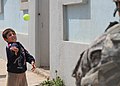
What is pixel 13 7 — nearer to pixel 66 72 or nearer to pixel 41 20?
pixel 41 20

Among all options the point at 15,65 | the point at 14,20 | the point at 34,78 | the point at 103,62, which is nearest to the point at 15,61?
the point at 15,65

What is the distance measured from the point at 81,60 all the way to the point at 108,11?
4027 mm

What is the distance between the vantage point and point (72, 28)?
24.0ft

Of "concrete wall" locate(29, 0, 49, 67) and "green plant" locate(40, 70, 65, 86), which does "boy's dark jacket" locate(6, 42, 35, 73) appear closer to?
"green plant" locate(40, 70, 65, 86)

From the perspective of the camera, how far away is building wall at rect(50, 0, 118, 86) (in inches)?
235

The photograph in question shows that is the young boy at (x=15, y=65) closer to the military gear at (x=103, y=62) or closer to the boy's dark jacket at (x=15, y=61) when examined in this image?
the boy's dark jacket at (x=15, y=61)

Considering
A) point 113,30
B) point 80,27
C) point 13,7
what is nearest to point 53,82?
point 80,27

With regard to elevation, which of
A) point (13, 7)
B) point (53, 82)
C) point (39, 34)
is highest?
point (13, 7)

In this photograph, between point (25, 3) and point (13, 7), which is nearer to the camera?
point (25, 3)

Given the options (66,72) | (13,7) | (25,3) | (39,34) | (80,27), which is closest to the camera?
(80,27)

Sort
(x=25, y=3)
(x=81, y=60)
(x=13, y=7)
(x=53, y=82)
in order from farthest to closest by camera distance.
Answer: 1. (x=13, y=7)
2. (x=25, y=3)
3. (x=53, y=82)
4. (x=81, y=60)

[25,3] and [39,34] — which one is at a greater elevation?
[25,3]

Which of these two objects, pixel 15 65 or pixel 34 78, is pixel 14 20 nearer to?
pixel 34 78

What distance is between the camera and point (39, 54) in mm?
10109
